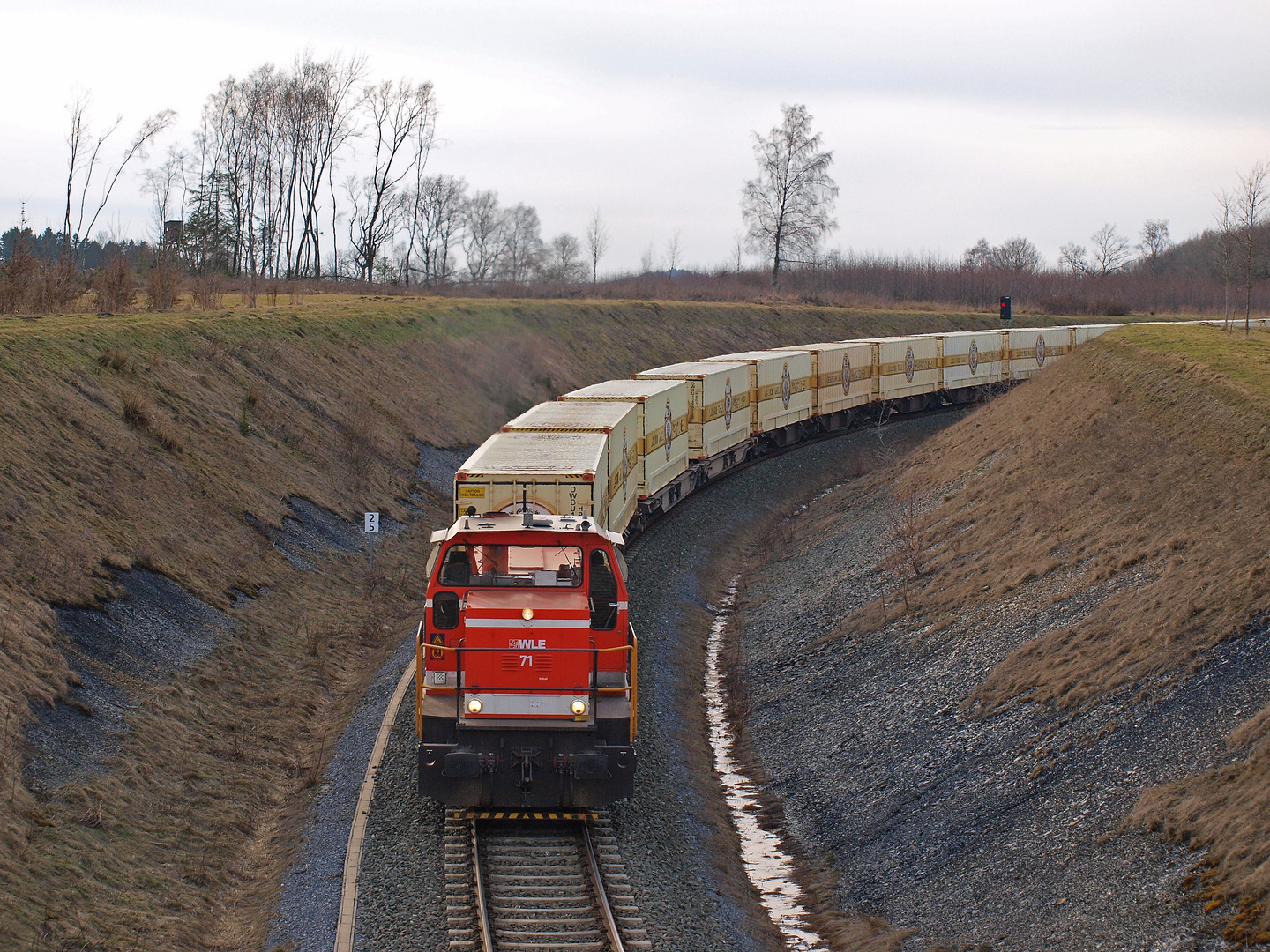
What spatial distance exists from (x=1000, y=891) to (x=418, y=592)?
15630 millimetres

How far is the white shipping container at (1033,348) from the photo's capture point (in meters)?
49.2

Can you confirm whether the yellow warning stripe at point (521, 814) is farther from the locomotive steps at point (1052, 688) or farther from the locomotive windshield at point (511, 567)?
the locomotive steps at point (1052, 688)

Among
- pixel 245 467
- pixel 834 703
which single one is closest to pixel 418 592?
pixel 245 467

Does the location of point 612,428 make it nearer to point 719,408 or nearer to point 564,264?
point 719,408

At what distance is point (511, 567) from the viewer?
11797mm

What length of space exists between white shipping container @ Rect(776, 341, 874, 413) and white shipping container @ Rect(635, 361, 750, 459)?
207 inches

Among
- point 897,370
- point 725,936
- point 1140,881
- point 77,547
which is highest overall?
point 897,370

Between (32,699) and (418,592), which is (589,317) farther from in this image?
(32,699)

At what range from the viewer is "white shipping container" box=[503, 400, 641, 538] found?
19.7 m

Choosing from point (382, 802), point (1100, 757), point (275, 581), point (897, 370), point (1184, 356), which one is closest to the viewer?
point (1100, 757)

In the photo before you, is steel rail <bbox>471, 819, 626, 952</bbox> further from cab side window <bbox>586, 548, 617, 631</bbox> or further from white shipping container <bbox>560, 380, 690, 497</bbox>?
white shipping container <bbox>560, 380, 690, 497</bbox>

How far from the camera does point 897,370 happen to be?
139 ft

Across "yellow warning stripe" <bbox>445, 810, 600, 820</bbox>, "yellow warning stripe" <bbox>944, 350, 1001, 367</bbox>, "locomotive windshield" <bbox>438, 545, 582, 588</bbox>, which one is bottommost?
"yellow warning stripe" <bbox>445, 810, 600, 820</bbox>

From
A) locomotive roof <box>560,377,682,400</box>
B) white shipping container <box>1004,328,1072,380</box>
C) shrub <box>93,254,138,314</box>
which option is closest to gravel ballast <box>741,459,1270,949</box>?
locomotive roof <box>560,377,682,400</box>
